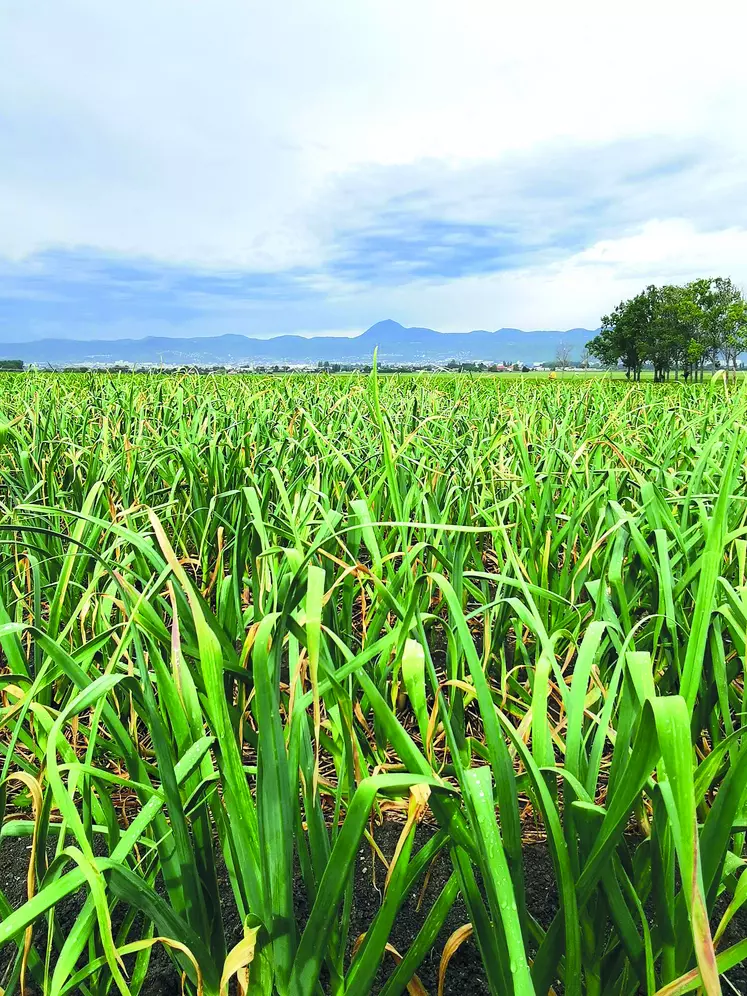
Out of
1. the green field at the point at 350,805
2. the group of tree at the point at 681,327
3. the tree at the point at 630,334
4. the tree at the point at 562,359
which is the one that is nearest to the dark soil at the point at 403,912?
the green field at the point at 350,805

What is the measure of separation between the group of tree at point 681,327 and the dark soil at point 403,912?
183ft

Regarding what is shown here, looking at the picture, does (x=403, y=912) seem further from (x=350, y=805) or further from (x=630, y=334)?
(x=630, y=334)

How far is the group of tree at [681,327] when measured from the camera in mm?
53188

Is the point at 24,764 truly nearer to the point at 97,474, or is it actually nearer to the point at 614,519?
the point at 614,519

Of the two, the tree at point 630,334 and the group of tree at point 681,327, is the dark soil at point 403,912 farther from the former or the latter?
the tree at point 630,334

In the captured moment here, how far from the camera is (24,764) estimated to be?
101cm

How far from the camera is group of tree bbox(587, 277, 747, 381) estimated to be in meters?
53.2

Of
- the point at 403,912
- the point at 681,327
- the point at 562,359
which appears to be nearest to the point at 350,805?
the point at 403,912

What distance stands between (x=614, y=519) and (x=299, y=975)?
105cm

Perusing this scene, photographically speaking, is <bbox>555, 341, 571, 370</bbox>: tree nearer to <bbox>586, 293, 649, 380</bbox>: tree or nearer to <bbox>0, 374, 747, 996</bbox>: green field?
<bbox>0, 374, 747, 996</bbox>: green field

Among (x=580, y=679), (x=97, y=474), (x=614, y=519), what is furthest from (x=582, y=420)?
(x=580, y=679)

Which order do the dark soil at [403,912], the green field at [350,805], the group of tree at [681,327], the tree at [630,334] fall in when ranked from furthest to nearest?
the tree at [630,334], the group of tree at [681,327], the dark soil at [403,912], the green field at [350,805]

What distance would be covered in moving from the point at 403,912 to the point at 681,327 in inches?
2506

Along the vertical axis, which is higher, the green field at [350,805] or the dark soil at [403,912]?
the green field at [350,805]
